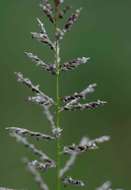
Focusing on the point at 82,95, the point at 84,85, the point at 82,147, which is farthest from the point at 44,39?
the point at 84,85

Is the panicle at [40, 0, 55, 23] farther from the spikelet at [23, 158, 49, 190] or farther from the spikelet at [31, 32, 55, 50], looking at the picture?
Answer: the spikelet at [23, 158, 49, 190]

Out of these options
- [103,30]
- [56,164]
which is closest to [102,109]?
[103,30]

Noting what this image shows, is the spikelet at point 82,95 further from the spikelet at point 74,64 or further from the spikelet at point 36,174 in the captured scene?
the spikelet at point 36,174

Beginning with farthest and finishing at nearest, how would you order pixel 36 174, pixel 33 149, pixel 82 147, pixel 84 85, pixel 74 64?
pixel 84 85
pixel 74 64
pixel 82 147
pixel 33 149
pixel 36 174

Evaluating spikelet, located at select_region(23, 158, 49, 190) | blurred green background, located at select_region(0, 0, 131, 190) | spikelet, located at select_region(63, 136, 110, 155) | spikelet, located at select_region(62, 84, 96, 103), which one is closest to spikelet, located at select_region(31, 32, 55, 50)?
spikelet, located at select_region(62, 84, 96, 103)

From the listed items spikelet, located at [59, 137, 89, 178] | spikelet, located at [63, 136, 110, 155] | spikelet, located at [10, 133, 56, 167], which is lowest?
spikelet, located at [59, 137, 89, 178]

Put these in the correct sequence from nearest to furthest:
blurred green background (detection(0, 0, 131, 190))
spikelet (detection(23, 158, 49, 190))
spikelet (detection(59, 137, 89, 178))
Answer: spikelet (detection(23, 158, 49, 190))
spikelet (detection(59, 137, 89, 178))
blurred green background (detection(0, 0, 131, 190))

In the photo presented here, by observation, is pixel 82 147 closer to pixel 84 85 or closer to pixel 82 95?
pixel 82 95

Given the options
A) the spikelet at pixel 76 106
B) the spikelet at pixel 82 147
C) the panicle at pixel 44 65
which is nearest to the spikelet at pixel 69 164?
the spikelet at pixel 82 147
